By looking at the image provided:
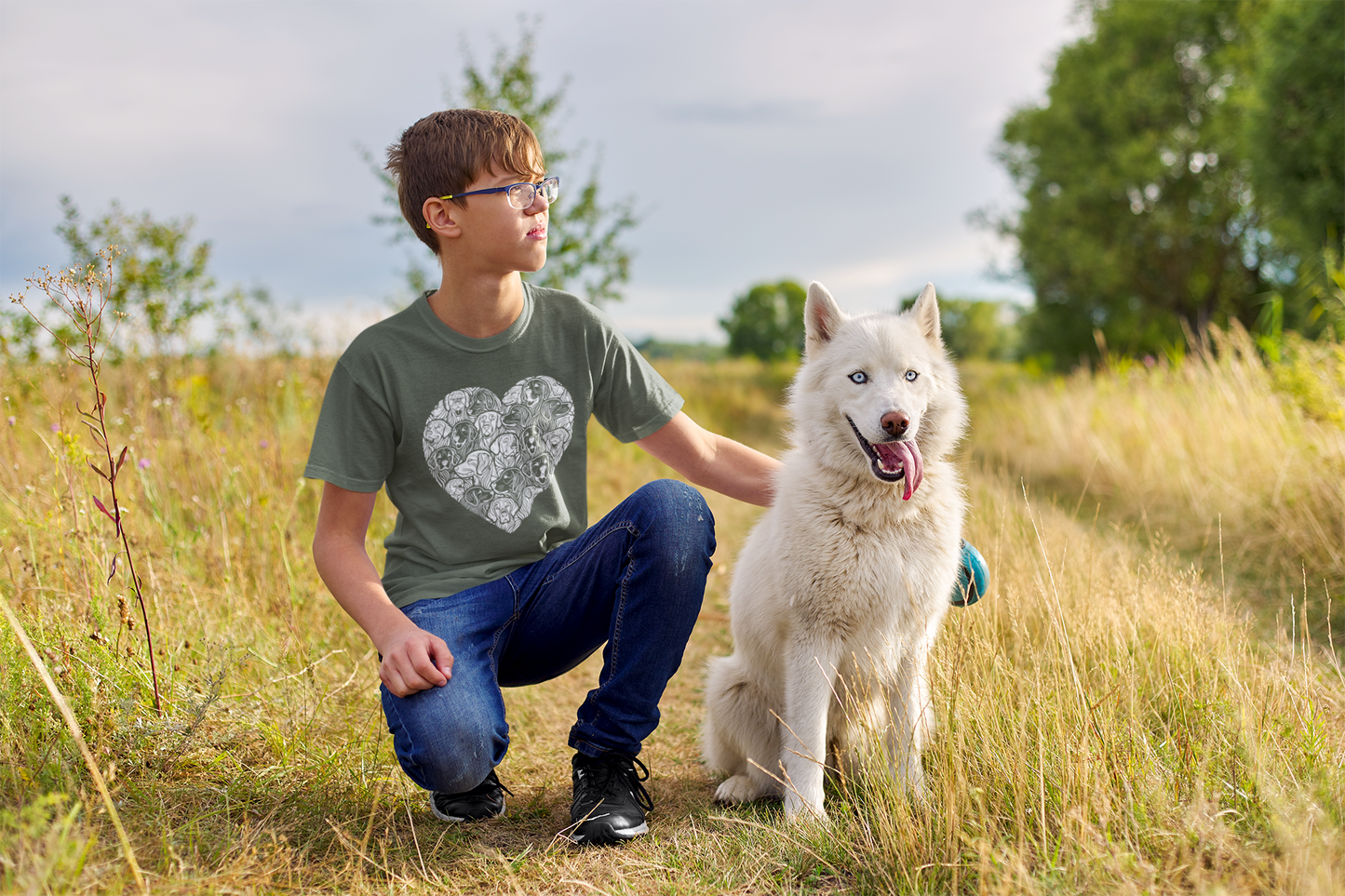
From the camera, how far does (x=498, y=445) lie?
8.59 feet

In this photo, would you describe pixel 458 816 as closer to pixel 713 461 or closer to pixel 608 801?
pixel 608 801

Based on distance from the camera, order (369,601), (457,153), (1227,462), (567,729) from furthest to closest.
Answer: (1227,462) < (567,729) < (457,153) < (369,601)

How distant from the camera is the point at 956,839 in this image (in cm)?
188

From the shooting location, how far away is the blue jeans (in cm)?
224

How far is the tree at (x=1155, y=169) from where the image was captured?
1692 cm

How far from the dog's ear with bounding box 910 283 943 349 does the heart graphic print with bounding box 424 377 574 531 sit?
1238 millimetres

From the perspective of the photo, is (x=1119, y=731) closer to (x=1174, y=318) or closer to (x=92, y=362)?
(x=92, y=362)

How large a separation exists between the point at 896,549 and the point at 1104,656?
2.99 feet

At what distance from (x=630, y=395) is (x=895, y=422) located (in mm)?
957

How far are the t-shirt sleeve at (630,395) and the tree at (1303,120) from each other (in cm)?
1054

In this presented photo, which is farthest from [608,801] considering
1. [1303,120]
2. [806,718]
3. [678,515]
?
[1303,120]

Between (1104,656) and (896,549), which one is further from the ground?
(896,549)

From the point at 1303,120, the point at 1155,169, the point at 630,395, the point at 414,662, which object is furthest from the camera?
the point at 1155,169

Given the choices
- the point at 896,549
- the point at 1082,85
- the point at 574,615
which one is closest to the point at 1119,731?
the point at 896,549
